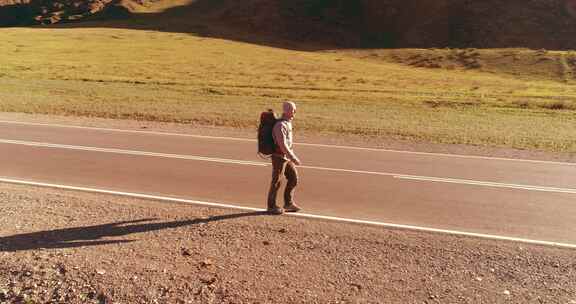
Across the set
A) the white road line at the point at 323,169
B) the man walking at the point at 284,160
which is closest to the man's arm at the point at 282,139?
the man walking at the point at 284,160

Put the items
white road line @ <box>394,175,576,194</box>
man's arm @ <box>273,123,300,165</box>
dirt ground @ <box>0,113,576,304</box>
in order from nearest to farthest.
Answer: dirt ground @ <box>0,113,576,304</box> → man's arm @ <box>273,123,300,165</box> → white road line @ <box>394,175,576,194</box>

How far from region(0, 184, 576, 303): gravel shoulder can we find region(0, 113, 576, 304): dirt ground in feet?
0.05

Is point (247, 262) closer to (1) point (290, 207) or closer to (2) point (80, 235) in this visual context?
(1) point (290, 207)

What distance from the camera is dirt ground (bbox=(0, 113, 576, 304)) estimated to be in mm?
5660

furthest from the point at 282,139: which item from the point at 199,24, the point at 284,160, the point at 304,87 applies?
the point at 199,24

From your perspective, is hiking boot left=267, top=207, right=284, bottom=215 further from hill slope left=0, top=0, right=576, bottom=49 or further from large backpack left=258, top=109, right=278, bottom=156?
hill slope left=0, top=0, right=576, bottom=49

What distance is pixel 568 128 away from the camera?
18328 mm

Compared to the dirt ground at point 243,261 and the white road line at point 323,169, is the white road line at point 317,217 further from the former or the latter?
the white road line at point 323,169

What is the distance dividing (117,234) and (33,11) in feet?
320

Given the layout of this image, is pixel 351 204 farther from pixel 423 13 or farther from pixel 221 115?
pixel 423 13

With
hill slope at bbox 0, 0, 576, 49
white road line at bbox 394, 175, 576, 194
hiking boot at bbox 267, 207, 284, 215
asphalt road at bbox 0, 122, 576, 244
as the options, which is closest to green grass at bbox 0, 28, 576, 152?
asphalt road at bbox 0, 122, 576, 244

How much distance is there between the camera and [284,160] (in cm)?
809

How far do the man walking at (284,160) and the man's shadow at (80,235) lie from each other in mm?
1004

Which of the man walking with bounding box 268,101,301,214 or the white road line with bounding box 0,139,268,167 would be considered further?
the white road line with bounding box 0,139,268,167
